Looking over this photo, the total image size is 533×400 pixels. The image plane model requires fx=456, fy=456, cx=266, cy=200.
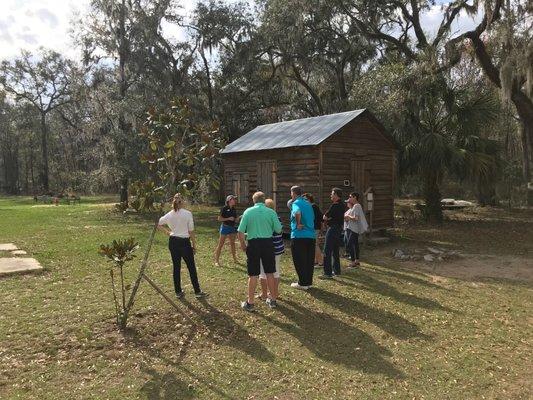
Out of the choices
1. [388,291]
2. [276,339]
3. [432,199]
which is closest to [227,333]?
[276,339]

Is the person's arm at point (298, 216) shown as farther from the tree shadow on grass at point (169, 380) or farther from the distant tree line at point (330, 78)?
the distant tree line at point (330, 78)

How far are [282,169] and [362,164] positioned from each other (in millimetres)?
2602

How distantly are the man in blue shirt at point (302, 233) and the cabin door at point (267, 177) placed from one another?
712 cm

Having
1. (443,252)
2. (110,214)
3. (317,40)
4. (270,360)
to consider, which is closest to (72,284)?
(270,360)

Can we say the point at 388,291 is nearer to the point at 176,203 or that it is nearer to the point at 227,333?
the point at 227,333

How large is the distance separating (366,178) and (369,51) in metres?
12.1

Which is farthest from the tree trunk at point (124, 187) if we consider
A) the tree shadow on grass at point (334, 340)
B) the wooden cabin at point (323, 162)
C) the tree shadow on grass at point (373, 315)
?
the tree shadow on grass at point (334, 340)

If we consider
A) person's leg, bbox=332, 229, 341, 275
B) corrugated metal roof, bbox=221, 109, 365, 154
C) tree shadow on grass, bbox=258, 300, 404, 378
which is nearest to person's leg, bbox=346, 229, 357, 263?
person's leg, bbox=332, 229, 341, 275

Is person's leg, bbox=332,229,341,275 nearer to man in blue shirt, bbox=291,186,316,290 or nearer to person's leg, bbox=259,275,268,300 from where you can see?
man in blue shirt, bbox=291,186,316,290

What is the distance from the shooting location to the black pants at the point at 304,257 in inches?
305

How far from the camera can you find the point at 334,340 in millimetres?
5816

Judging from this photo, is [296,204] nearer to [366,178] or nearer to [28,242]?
[366,178]

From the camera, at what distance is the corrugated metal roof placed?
13.9 metres

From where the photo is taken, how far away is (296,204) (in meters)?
7.73
